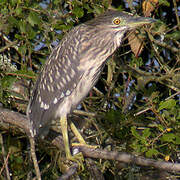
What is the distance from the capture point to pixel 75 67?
281cm

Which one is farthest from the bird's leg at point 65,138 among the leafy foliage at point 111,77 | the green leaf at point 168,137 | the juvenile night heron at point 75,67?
the green leaf at point 168,137

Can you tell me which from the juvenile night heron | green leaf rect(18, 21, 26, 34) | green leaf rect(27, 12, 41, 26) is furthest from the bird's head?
green leaf rect(18, 21, 26, 34)

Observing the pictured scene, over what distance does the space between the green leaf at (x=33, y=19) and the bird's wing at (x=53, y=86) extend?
264mm

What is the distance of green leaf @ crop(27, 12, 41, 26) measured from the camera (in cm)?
309

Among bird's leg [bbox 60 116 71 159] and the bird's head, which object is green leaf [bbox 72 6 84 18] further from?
bird's leg [bbox 60 116 71 159]

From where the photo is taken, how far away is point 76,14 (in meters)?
3.12

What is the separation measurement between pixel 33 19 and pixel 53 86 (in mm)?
502

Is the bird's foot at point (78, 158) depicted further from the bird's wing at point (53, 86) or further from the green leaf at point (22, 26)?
the green leaf at point (22, 26)

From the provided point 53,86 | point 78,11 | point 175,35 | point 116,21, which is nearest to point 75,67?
point 53,86

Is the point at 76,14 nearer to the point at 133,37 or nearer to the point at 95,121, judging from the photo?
the point at 133,37

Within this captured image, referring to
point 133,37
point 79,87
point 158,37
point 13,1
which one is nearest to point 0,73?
point 13,1

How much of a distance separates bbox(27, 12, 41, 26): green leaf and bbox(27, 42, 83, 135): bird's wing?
26cm

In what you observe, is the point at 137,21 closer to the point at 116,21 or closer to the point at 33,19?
the point at 116,21

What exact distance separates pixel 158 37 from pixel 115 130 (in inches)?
33.8
